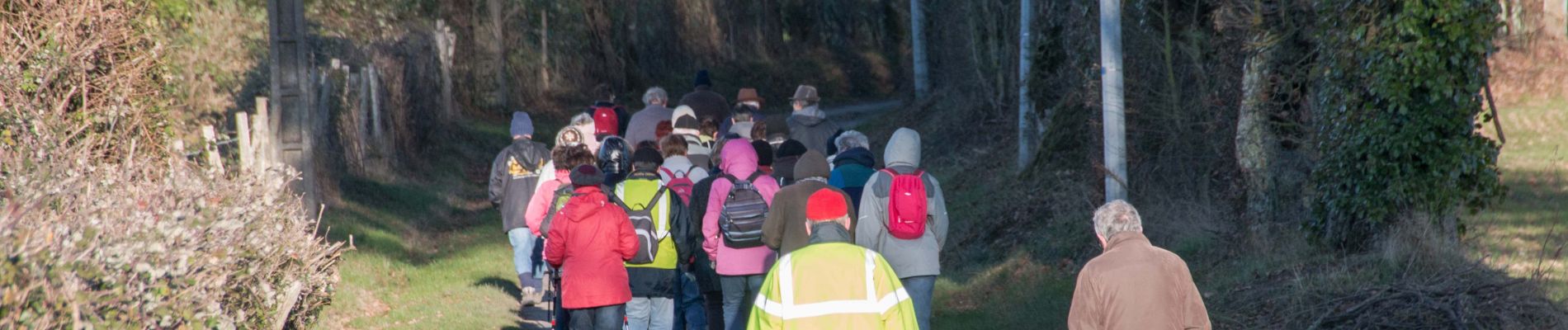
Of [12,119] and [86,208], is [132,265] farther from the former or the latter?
[12,119]

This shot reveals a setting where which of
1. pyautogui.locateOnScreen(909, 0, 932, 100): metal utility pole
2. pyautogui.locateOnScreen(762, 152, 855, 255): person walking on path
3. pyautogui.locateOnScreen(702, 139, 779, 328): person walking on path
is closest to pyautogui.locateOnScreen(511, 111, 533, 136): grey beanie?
pyautogui.locateOnScreen(702, 139, 779, 328): person walking on path

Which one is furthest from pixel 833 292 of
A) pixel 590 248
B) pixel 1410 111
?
pixel 1410 111

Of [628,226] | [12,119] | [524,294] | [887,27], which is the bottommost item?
[524,294]

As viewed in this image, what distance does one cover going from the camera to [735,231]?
8.34m

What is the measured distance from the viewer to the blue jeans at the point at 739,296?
854cm

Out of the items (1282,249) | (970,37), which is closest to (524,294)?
(1282,249)

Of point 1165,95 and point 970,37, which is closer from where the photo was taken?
point 1165,95

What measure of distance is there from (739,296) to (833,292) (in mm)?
3336

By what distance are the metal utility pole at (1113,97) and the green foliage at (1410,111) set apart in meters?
1.50

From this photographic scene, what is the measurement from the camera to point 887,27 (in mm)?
49344

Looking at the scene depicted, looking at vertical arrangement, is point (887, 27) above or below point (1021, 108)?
above

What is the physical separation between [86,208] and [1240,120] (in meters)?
8.45

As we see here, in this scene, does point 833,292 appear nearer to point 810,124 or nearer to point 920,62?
point 810,124

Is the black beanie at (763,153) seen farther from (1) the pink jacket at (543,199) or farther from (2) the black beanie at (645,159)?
(1) the pink jacket at (543,199)
